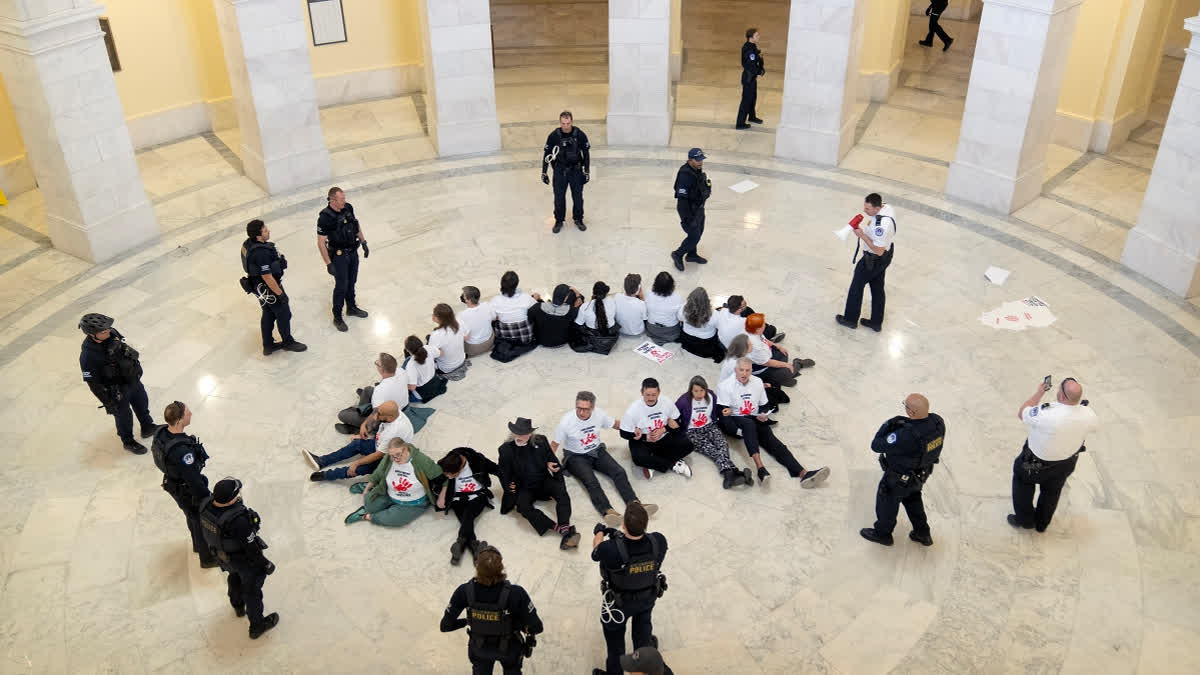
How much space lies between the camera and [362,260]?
12.5 meters

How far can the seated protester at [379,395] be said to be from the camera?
8.77 metres

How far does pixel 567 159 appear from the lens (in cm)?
1245

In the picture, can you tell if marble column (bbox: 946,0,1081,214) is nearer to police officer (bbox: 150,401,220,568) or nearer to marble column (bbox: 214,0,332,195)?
marble column (bbox: 214,0,332,195)

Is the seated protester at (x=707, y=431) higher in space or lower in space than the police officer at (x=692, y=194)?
lower

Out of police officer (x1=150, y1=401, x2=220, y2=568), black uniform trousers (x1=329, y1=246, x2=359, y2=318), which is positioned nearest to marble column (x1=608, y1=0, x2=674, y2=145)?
black uniform trousers (x1=329, y1=246, x2=359, y2=318)

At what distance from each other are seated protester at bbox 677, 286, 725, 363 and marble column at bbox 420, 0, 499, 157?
6339mm

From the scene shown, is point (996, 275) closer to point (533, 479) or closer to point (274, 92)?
point (533, 479)

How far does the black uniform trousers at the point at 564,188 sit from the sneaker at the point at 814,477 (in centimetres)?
558

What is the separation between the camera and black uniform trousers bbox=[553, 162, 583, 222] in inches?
495

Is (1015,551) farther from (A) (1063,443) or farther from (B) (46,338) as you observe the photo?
(B) (46,338)

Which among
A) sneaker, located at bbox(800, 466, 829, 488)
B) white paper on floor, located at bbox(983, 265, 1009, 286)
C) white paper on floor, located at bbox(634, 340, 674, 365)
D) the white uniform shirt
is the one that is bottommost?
sneaker, located at bbox(800, 466, 829, 488)

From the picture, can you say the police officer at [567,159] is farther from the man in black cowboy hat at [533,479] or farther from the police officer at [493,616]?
the police officer at [493,616]

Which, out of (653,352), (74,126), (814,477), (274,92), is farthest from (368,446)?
(274,92)

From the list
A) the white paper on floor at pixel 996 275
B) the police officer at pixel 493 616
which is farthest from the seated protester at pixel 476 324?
the white paper on floor at pixel 996 275
